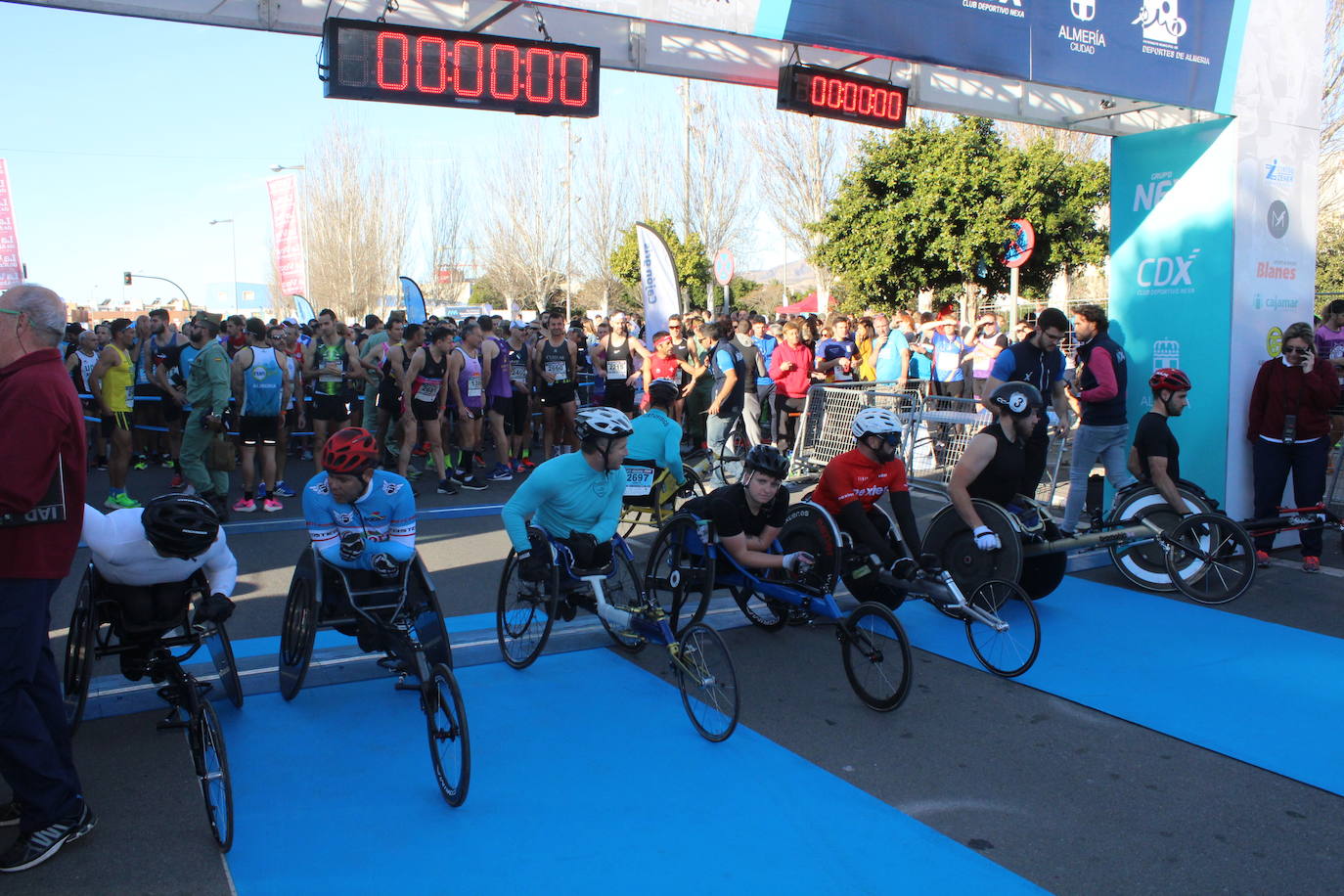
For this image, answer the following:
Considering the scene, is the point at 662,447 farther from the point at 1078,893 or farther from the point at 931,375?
the point at 931,375

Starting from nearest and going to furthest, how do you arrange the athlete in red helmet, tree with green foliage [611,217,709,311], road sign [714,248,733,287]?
the athlete in red helmet < road sign [714,248,733,287] < tree with green foliage [611,217,709,311]

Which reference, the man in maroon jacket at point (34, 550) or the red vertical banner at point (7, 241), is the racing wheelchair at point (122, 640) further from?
the red vertical banner at point (7, 241)

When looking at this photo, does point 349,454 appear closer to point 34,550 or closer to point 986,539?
point 34,550

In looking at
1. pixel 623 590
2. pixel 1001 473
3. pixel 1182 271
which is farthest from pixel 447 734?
pixel 1182 271

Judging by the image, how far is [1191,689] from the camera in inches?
215

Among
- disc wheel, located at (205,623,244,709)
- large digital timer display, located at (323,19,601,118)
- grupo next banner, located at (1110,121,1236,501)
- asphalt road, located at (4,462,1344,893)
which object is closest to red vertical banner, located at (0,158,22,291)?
large digital timer display, located at (323,19,601,118)

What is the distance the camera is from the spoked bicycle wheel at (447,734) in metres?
3.80

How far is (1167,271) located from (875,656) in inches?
243

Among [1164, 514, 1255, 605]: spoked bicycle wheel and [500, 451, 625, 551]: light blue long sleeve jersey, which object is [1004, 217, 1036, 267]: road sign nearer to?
[1164, 514, 1255, 605]: spoked bicycle wheel

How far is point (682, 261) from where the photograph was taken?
113 feet

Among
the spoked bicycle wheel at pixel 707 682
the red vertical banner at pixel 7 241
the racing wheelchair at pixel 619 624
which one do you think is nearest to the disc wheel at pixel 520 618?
the racing wheelchair at pixel 619 624

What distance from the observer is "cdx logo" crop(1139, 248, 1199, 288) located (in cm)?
906

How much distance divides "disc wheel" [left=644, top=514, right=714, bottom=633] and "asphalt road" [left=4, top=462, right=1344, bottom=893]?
1.69 feet

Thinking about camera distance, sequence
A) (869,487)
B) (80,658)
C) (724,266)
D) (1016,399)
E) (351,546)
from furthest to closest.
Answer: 1. (724,266)
2. (1016,399)
3. (869,487)
4. (351,546)
5. (80,658)
